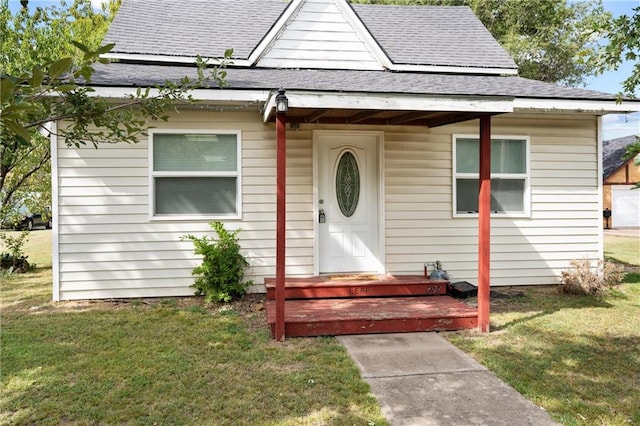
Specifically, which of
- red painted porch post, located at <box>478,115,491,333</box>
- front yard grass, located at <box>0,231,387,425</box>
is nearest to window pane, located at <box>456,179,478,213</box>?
red painted porch post, located at <box>478,115,491,333</box>

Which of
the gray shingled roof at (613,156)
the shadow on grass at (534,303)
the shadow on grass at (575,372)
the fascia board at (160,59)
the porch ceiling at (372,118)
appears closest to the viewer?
the shadow on grass at (575,372)

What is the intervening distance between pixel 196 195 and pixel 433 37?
5.27 metres

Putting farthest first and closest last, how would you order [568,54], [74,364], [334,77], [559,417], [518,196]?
[568,54]
[518,196]
[334,77]
[74,364]
[559,417]

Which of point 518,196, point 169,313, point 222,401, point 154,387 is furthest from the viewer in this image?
point 518,196

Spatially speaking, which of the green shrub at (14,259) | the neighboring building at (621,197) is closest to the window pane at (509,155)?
the green shrub at (14,259)

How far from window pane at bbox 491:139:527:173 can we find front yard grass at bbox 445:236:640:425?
77.5 inches

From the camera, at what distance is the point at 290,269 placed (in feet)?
22.0

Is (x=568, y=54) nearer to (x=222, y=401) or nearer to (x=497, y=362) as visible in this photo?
(x=497, y=362)

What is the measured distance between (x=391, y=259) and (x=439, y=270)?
728mm

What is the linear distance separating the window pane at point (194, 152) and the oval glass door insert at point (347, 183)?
1.58 meters

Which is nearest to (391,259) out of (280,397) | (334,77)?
(334,77)

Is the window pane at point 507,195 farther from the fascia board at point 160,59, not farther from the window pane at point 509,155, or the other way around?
the fascia board at point 160,59

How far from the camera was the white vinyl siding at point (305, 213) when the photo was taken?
6.38 meters

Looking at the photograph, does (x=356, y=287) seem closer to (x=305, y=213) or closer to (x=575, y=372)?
(x=305, y=213)
